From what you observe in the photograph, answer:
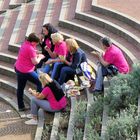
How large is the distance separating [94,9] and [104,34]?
136 centimetres

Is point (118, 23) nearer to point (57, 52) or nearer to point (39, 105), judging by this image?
point (57, 52)

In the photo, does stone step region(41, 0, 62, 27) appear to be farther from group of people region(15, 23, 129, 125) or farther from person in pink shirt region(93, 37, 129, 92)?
person in pink shirt region(93, 37, 129, 92)

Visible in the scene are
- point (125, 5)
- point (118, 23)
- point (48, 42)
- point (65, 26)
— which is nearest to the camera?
point (48, 42)

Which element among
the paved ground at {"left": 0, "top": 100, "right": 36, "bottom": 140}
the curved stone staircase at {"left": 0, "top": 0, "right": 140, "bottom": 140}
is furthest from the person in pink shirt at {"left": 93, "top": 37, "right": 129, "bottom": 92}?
the paved ground at {"left": 0, "top": 100, "right": 36, "bottom": 140}

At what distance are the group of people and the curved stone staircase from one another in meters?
0.97

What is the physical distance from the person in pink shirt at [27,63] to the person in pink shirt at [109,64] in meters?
1.42

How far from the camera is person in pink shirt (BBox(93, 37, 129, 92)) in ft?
33.0

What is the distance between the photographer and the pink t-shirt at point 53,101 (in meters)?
9.89

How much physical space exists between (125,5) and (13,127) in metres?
5.28

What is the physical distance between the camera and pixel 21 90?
10.9m

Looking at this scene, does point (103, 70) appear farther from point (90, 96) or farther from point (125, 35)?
point (125, 35)

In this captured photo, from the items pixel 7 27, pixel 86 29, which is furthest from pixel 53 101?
pixel 7 27

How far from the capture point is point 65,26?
524 inches

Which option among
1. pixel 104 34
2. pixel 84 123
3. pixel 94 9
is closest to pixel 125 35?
pixel 104 34
